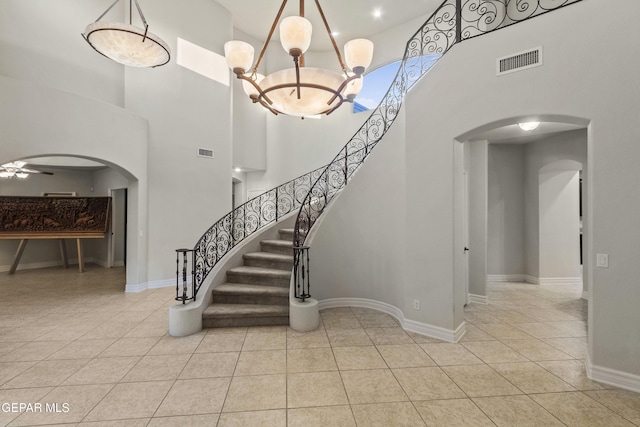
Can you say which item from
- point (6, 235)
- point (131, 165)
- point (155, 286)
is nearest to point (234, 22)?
point (131, 165)

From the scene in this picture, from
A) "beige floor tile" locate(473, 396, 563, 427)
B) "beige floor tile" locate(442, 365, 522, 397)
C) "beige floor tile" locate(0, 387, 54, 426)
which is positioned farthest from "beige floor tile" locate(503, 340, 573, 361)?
"beige floor tile" locate(0, 387, 54, 426)

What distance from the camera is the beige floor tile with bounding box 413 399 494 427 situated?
2268mm

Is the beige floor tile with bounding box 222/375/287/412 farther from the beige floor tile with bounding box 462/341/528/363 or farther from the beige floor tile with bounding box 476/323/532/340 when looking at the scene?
the beige floor tile with bounding box 476/323/532/340

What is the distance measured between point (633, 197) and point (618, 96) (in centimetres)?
98

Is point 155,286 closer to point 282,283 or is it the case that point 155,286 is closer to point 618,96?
point 282,283

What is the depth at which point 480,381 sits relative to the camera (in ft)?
9.27

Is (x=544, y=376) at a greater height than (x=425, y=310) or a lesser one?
lesser

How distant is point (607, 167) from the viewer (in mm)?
2781

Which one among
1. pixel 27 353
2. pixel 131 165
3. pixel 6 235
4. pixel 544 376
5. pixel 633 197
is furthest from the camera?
pixel 6 235

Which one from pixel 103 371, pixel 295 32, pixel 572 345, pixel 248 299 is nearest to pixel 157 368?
pixel 103 371

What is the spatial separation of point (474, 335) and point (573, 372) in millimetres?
1060

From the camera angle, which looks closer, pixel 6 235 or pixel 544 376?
pixel 544 376

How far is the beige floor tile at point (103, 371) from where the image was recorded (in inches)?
112

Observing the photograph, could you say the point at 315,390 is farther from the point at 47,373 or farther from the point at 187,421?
the point at 47,373
